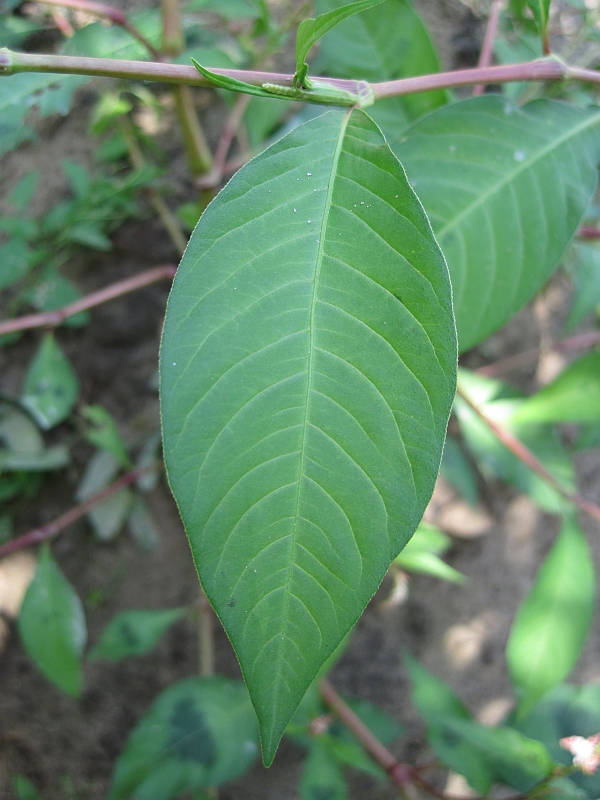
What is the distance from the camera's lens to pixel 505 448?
→ 1.05 meters

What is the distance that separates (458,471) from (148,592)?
2.16 ft

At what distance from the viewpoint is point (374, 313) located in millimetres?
406

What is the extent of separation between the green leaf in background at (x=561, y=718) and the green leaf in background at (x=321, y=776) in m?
0.29

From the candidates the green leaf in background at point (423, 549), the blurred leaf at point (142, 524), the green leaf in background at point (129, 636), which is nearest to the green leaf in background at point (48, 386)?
the blurred leaf at point (142, 524)

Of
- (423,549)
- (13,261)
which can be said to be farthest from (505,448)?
(13,261)

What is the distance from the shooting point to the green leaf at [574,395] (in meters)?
0.93

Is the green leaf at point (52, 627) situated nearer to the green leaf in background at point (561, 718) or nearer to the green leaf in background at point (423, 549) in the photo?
the green leaf in background at point (423, 549)

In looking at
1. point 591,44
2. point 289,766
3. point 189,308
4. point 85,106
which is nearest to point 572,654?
point 289,766

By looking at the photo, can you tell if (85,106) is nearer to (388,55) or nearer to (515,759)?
(388,55)

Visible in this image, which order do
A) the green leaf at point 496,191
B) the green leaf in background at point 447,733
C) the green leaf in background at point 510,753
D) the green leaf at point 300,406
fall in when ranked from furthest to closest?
the green leaf in background at point 447,733 < the green leaf in background at point 510,753 < the green leaf at point 496,191 < the green leaf at point 300,406

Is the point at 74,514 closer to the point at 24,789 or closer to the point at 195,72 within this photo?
the point at 24,789

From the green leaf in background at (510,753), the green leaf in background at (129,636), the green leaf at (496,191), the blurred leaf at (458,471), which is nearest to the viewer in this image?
the green leaf at (496,191)

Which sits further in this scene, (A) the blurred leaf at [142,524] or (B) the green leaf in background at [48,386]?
(A) the blurred leaf at [142,524]

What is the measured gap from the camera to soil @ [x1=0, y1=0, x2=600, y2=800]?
1.19m
